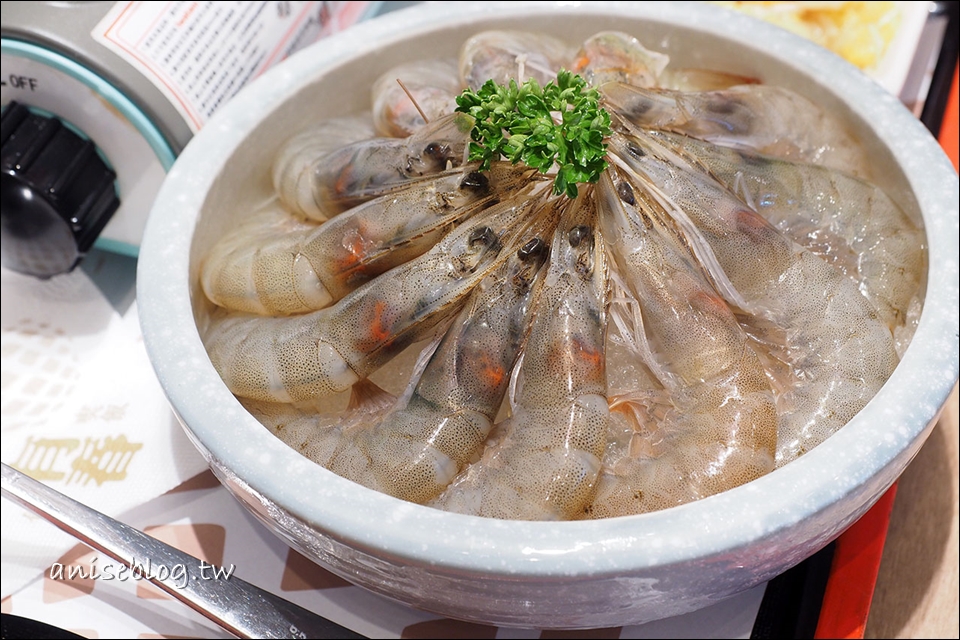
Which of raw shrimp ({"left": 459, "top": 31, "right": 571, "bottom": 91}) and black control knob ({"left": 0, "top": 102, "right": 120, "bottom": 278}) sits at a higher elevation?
raw shrimp ({"left": 459, "top": 31, "right": 571, "bottom": 91})


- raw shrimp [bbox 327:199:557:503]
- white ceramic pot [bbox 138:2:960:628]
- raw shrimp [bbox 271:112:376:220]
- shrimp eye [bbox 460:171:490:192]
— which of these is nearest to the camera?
white ceramic pot [bbox 138:2:960:628]

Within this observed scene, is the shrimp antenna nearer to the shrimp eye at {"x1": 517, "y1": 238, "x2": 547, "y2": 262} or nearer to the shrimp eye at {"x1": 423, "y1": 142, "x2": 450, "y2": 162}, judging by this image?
the shrimp eye at {"x1": 423, "y1": 142, "x2": 450, "y2": 162}

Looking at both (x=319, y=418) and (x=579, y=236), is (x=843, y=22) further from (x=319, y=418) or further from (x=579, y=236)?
(x=319, y=418)

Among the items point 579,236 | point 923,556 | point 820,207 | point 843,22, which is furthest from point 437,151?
point 843,22

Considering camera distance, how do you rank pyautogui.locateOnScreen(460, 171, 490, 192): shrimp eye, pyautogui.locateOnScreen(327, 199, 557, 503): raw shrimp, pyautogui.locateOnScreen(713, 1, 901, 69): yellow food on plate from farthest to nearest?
pyautogui.locateOnScreen(713, 1, 901, 69): yellow food on plate → pyautogui.locateOnScreen(460, 171, 490, 192): shrimp eye → pyautogui.locateOnScreen(327, 199, 557, 503): raw shrimp

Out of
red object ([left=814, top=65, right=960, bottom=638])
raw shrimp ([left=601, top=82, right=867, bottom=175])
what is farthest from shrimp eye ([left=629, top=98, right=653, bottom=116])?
red object ([left=814, top=65, right=960, bottom=638])

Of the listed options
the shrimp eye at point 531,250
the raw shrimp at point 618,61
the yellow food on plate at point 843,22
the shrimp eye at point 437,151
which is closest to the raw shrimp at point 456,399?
the shrimp eye at point 531,250

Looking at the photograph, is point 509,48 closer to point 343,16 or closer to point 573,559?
point 343,16
